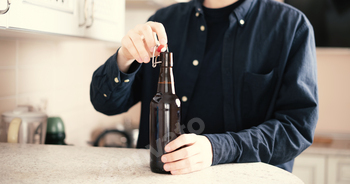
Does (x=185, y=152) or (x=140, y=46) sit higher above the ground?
(x=140, y=46)

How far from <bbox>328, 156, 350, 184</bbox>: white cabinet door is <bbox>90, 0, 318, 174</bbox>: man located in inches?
43.2

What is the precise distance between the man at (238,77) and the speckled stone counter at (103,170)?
0.09 m

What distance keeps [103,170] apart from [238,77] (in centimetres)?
54

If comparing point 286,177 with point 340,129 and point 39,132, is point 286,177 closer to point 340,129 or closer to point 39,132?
point 39,132

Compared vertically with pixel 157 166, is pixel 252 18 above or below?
above

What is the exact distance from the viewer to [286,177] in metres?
0.69

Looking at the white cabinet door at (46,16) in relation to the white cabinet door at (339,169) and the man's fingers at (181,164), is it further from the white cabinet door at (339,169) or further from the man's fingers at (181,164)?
the white cabinet door at (339,169)

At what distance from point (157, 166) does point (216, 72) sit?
477 mm

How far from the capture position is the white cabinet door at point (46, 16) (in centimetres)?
75

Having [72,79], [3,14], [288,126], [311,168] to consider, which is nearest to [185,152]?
[288,126]

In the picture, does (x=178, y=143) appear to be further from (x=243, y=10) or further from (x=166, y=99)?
(x=243, y=10)

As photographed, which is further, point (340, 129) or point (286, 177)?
point (340, 129)

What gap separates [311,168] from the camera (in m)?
2.00

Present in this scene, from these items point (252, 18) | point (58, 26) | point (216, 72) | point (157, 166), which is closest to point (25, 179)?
point (157, 166)
